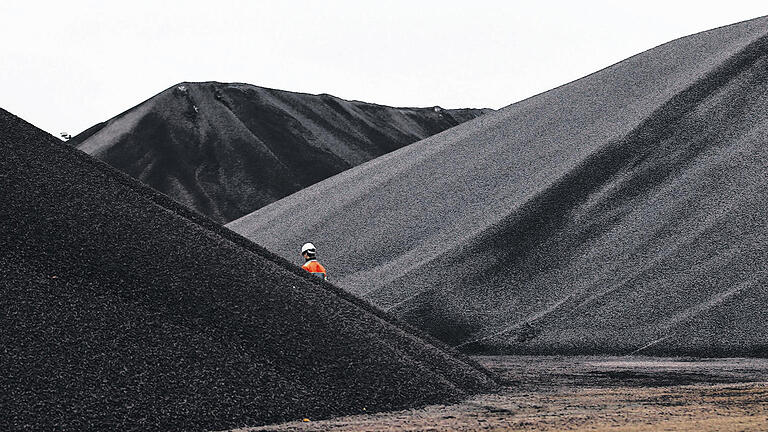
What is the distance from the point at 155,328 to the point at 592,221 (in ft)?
28.1

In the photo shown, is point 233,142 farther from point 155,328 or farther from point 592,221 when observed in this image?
point 155,328

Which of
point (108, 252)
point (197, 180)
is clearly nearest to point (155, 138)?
point (197, 180)

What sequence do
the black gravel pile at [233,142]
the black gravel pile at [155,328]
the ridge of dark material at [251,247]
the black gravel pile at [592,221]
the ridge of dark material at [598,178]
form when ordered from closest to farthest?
1. the black gravel pile at [155,328]
2. the ridge of dark material at [251,247]
3. the black gravel pile at [592,221]
4. the ridge of dark material at [598,178]
5. the black gravel pile at [233,142]

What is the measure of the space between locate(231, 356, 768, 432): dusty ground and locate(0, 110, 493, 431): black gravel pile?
0.34m

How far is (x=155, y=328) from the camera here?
567 centimetres

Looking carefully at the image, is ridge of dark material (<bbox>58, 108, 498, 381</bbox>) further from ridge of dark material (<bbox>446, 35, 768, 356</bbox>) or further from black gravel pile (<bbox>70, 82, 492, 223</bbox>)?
black gravel pile (<bbox>70, 82, 492, 223</bbox>)

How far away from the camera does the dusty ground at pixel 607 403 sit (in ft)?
16.8

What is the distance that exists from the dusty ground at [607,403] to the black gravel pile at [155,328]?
34cm

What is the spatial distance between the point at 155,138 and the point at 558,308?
24813 millimetres

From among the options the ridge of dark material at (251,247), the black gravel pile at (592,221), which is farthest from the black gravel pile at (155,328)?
the black gravel pile at (592,221)

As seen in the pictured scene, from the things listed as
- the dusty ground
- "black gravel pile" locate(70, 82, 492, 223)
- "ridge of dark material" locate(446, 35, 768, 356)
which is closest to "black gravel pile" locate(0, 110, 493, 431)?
the dusty ground

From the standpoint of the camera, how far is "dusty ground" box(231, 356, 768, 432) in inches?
201

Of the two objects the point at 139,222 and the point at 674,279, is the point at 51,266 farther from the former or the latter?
the point at 674,279

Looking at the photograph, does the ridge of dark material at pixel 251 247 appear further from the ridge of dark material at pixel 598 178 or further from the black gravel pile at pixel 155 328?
the ridge of dark material at pixel 598 178
